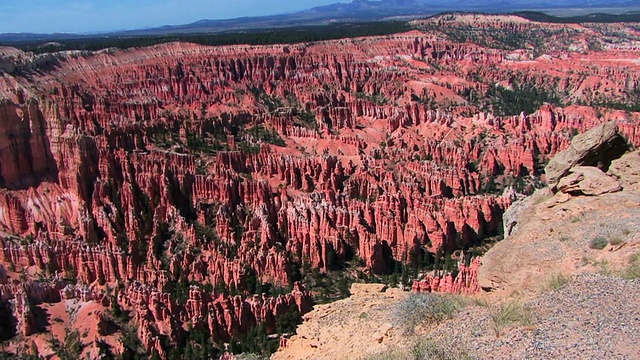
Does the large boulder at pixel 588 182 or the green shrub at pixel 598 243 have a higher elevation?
the large boulder at pixel 588 182

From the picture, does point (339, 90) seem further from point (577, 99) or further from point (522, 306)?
point (522, 306)

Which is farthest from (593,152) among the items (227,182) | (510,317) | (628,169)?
(227,182)

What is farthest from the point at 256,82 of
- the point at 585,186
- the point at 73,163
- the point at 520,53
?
the point at 585,186

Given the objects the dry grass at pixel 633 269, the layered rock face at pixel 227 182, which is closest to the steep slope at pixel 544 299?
the dry grass at pixel 633 269

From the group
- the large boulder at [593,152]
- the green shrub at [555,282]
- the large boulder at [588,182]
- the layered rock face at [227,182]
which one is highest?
the large boulder at [593,152]

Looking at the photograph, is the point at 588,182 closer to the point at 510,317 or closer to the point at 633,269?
the point at 633,269

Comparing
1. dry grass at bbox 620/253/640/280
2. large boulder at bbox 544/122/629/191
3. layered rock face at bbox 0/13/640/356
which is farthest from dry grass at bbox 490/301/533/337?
large boulder at bbox 544/122/629/191

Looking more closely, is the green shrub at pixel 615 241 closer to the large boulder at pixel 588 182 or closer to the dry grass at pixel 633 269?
the dry grass at pixel 633 269
